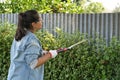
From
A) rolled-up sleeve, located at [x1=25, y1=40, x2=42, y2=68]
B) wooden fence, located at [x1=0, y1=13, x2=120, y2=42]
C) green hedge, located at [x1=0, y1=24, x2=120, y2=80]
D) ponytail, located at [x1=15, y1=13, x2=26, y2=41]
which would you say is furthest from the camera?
wooden fence, located at [x1=0, y1=13, x2=120, y2=42]

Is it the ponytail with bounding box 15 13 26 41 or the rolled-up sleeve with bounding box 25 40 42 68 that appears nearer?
the rolled-up sleeve with bounding box 25 40 42 68

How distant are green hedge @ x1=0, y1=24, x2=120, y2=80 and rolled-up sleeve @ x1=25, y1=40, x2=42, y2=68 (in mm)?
2155

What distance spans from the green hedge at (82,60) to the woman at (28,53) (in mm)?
2032

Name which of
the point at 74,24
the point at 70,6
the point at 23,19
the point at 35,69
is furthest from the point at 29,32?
the point at 70,6

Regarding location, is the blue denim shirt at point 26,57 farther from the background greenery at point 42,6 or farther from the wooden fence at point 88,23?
the background greenery at point 42,6

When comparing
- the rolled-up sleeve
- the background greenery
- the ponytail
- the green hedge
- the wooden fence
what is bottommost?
the green hedge

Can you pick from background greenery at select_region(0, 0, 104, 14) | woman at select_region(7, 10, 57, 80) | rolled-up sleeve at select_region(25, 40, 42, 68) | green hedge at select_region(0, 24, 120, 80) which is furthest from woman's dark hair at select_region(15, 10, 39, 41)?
background greenery at select_region(0, 0, 104, 14)

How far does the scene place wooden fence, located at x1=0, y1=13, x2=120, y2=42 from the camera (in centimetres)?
605

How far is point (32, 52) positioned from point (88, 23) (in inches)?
108

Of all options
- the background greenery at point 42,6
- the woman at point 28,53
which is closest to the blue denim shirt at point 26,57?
the woman at point 28,53

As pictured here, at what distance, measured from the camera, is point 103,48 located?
591 centimetres

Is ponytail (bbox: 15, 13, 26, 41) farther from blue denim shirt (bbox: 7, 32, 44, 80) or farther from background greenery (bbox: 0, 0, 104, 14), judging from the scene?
background greenery (bbox: 0, 0, 104, 14)

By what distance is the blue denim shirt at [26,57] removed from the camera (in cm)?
379

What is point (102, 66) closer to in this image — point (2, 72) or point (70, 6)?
point (2, 72)
